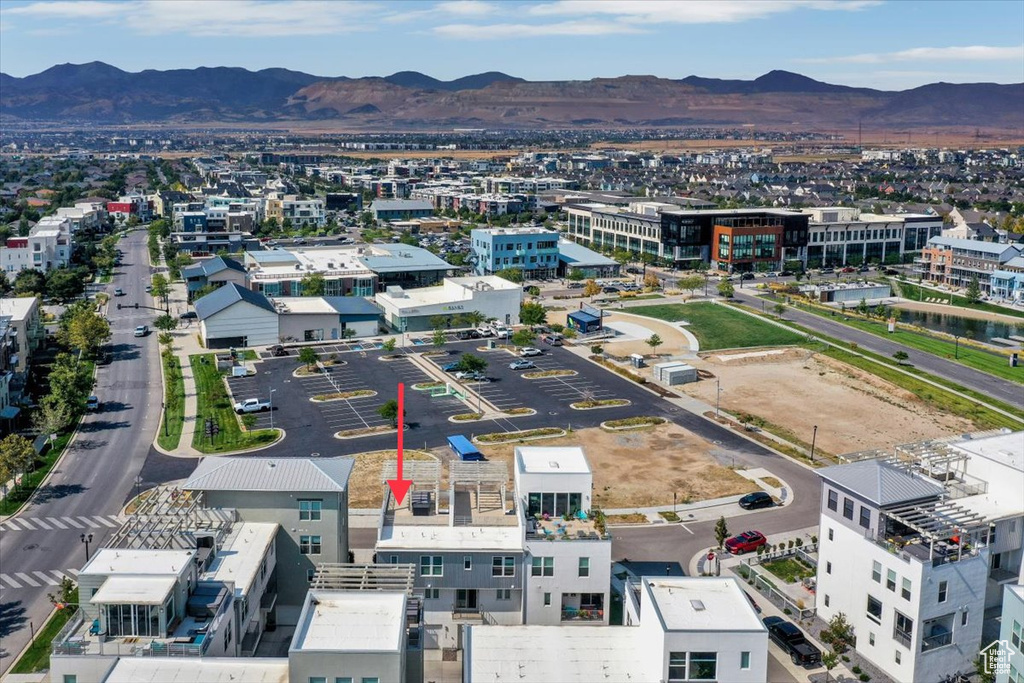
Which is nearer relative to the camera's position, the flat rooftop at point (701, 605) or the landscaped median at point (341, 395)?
the flat rooftop at point (701, 605)

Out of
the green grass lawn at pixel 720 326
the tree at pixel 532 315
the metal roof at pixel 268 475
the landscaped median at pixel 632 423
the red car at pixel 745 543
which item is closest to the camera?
the metal roof at pixel 268 475

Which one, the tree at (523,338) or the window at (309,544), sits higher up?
the window at (309,544)

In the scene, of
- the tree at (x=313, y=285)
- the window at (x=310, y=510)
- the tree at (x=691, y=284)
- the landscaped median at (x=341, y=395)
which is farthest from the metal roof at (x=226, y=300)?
the window at (x=310, y=510)

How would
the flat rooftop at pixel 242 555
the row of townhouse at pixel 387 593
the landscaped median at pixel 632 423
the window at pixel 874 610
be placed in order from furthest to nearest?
the landscaped median at pixel 632 423 < the window at pixel 874 610 < the flat rooftop at pixel 242 555 < the row of townhouse at pixel 387 593

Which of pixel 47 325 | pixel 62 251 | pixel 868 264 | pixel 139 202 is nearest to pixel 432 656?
pixel 47 325

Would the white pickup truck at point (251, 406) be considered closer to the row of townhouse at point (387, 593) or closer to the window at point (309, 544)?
the row of townhouse at point (387, 593)

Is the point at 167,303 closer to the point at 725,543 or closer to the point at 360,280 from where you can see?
the point at 360,280

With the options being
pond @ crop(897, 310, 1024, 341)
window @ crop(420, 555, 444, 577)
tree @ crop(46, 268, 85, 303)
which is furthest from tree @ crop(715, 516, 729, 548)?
tree @ crop(46, 268, 85, 303)

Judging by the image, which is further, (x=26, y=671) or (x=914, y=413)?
(x=914, y=413)
